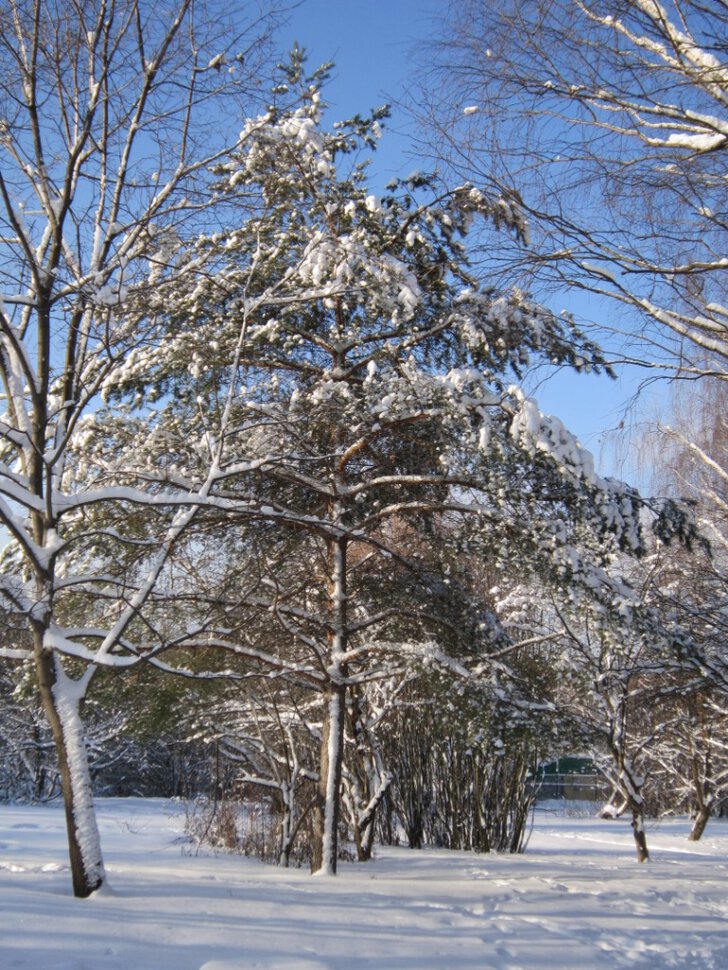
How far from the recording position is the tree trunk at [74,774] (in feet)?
17.4

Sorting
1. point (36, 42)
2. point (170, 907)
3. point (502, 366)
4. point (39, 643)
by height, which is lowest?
point (170, 907)

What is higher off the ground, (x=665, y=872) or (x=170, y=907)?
(x=170, y=907)

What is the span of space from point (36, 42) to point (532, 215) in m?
3.77

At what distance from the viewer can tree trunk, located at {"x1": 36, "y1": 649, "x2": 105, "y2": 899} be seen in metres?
5.31

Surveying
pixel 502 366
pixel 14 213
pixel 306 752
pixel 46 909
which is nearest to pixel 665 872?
pixel 306 752

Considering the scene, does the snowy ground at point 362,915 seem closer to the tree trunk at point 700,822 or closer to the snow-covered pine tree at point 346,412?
the snow-covered pine tree at point 346,412

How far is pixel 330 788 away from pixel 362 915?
8.85 ft

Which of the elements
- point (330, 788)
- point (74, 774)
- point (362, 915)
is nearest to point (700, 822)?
point (330, 788)

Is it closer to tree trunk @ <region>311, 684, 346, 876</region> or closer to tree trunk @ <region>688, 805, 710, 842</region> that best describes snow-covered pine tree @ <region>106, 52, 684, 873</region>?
tree trunk @ <region>311, 684, 346, 876</region>

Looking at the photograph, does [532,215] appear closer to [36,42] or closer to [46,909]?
[36,42]

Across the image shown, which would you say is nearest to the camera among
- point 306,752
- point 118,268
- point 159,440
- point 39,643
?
point 39,643

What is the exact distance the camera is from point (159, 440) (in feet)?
25.5

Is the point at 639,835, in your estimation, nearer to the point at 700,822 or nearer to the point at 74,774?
the point at 700,822

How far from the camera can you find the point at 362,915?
5637 mm
